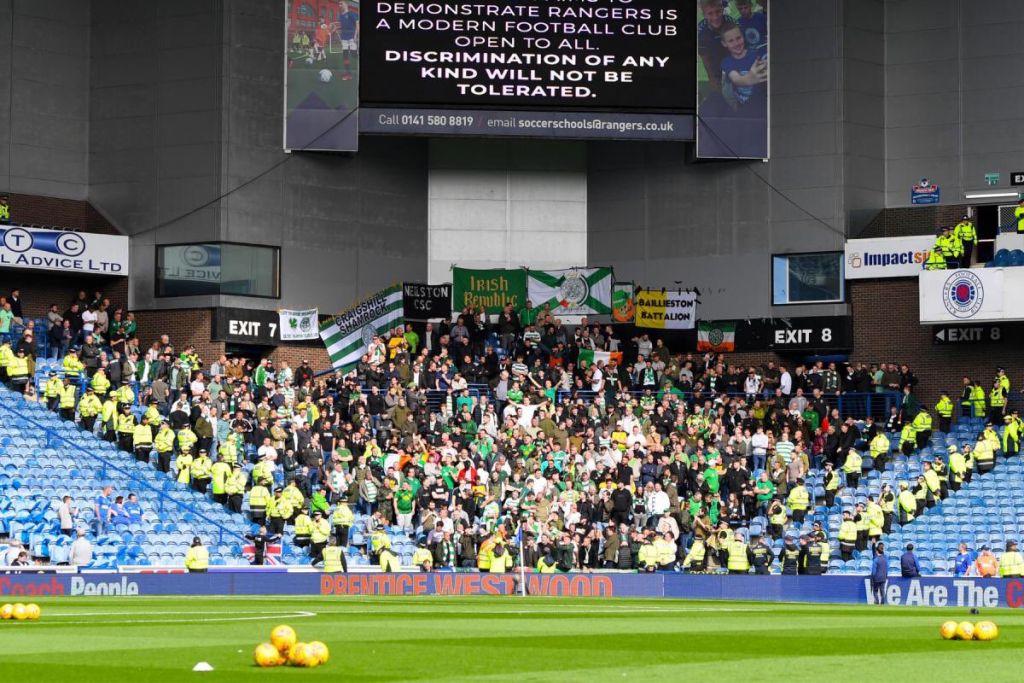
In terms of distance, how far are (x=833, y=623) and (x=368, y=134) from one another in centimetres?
2839

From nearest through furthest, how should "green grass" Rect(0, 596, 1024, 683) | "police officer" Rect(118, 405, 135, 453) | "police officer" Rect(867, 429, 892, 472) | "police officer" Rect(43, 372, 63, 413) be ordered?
"green grass" Rect(0, 596, 1024, 683), "police officer" Rect(118, 405, 135, 453), "police officer" Rect(43, 372, 63, 413), "police officer" Rect(867, 429, 892, 472)

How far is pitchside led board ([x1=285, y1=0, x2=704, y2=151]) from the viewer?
49.8 m

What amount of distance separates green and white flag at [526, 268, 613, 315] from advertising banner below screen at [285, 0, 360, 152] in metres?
6.87

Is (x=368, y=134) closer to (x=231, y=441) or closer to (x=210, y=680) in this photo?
(x=231, y=441)

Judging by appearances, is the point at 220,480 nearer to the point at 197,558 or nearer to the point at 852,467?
the point at 197,558

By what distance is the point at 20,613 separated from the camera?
2239 cm

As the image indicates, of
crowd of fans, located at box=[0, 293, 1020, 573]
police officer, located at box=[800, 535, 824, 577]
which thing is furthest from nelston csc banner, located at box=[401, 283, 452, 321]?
police officer, located at box=[800, 535, 824, 577]

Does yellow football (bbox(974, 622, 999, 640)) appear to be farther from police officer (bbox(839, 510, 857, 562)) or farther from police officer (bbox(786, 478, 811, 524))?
police officer (bbox(786, 478, 811, 524))

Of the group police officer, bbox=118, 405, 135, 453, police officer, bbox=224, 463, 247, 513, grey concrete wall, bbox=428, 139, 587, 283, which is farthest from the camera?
grey concrete wall, bbox=428, 139, 587, 283

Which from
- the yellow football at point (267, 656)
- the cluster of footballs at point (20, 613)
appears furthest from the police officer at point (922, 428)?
the yellow football at point (267, 656)

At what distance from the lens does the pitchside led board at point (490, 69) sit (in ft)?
163

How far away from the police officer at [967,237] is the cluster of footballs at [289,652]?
36.2 metres

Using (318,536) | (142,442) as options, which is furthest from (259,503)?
(142,442)

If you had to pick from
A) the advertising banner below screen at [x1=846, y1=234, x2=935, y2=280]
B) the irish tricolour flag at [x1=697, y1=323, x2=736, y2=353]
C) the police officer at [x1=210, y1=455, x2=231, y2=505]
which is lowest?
the police officer at [x1=210, y1=455, x2=231, y2=505]
